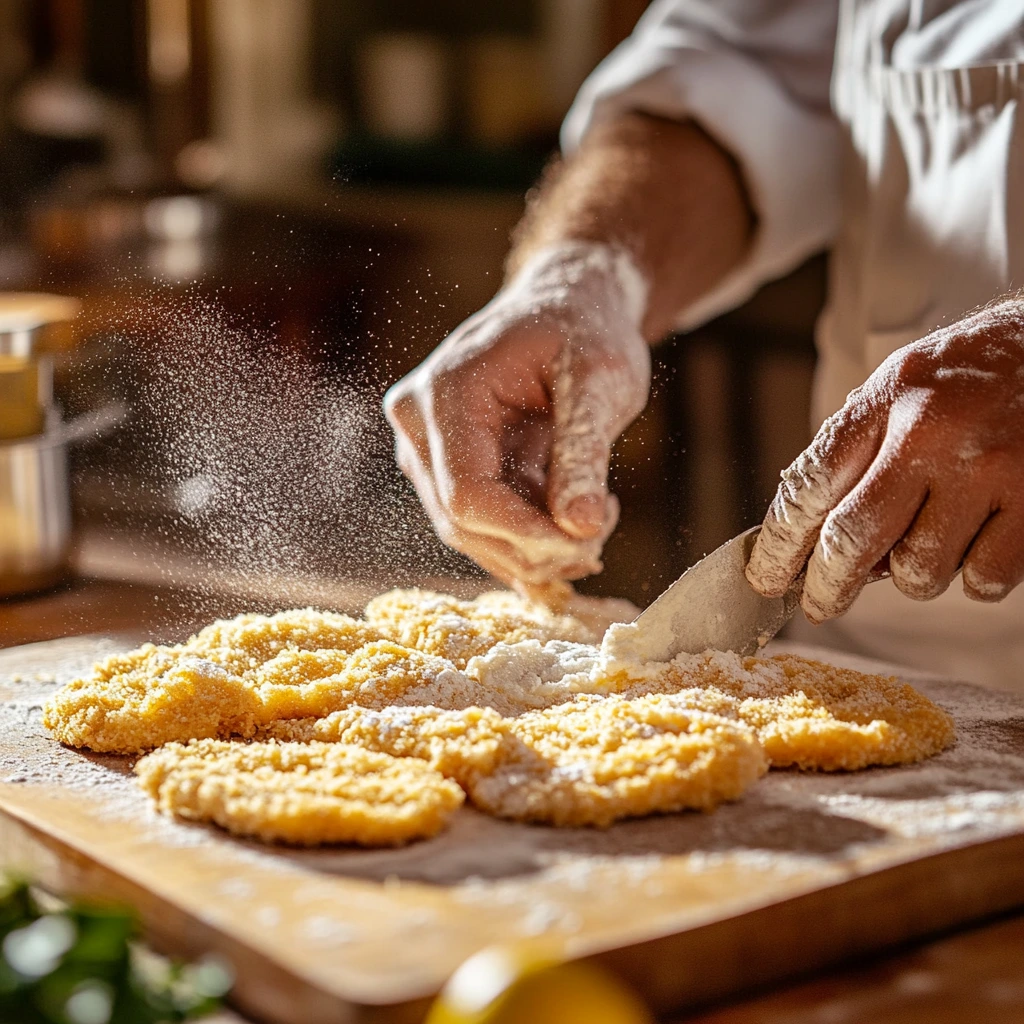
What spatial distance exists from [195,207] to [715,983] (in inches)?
157

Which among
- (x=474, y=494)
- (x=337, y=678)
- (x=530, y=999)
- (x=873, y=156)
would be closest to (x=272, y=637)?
(x=337, y=678)

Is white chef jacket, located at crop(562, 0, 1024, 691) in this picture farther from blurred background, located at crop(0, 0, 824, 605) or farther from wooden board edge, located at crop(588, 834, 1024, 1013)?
wooden board edge, located at crop(588, 834, 1024, 1013)

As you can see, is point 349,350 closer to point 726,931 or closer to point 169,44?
point 726,931

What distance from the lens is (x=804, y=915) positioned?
2.53ft

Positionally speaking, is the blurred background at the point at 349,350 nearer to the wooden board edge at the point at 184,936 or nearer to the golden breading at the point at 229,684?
the golden breading at the point at 229,684

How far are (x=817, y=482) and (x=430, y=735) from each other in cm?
36

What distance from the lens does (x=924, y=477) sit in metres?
1.01

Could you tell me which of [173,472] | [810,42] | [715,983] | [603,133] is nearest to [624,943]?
[715,983]

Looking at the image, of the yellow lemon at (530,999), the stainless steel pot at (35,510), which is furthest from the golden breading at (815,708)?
Answer: the stainless steel pot at (35,510)

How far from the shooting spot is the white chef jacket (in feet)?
4.64

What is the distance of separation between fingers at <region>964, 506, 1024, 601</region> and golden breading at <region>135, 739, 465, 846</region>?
0.44 metres

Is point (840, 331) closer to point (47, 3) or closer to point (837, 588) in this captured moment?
point (837, 588)

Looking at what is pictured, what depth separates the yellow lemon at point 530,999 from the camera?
1.83ft

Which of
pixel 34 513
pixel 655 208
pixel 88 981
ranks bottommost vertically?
pixel 34 513
